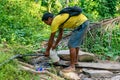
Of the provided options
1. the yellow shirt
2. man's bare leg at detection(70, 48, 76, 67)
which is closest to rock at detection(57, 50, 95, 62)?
man's bare leg at detection(70, 48, 76, 67)

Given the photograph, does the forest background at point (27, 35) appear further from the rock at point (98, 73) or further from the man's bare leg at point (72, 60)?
the rock at point (98, 73)

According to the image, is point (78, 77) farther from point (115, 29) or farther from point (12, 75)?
point (115, 29)

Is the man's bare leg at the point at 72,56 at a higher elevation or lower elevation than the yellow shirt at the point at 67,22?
lower

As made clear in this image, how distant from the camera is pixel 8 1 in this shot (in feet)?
38.9

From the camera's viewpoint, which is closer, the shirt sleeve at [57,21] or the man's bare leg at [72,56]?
the shirt sleeve at [57,21]

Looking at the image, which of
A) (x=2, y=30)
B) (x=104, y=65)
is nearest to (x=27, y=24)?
(x=2, y=30)

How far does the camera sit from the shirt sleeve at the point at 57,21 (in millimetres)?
6184

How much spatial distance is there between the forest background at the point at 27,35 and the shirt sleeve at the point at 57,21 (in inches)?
39.5

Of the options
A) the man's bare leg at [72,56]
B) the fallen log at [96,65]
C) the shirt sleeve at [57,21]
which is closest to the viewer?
the shirt sleeve at [57,21]

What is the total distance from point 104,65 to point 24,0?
617cm

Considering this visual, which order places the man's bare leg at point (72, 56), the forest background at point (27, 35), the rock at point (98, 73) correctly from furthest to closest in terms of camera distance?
the rock at point (98, 73) → the man's bare leg at point (72, 56) → the forest background at point (27, 35)

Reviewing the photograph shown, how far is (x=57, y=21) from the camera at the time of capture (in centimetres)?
623

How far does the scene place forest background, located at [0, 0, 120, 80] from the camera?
250 inches

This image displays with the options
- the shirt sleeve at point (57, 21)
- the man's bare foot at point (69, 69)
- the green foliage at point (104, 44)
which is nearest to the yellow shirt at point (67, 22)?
the shirt sleeve at point (57, 21)
